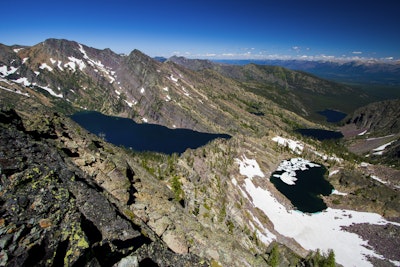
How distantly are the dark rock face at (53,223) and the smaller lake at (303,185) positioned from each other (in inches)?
5223

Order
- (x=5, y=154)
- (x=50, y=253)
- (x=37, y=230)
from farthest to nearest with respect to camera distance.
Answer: (x=5, y=154)
(x=37, y=230)
(x=50, y=253)

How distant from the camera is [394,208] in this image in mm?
125688

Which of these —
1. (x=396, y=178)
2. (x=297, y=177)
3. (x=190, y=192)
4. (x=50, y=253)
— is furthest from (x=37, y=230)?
(x=396, y=178)

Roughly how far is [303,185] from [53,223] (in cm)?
17365

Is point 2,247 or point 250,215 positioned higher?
point 2,247

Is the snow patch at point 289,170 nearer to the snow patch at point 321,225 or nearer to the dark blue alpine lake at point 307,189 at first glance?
the dark blue alpine lake at point 307,189

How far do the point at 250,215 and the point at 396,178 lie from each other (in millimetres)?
148728

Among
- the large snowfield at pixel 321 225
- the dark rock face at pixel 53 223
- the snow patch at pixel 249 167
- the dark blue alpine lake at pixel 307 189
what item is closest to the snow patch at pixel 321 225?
the large snowfield at pixel 321 225

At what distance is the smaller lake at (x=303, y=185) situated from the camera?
14025 centimetres

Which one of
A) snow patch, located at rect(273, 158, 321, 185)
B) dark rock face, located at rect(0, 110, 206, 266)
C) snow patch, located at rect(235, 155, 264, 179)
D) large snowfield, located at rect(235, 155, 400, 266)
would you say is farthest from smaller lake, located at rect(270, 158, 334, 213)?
dark rock face, located at rect(0, 110, 206, 266)

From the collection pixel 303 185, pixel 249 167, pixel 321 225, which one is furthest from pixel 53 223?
pixel 303 185

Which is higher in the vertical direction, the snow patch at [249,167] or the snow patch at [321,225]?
the snow patch at [249,167]

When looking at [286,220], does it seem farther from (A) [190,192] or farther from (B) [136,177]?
(B) [136,177]

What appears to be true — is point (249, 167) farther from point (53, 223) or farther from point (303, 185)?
point (53, 223)
